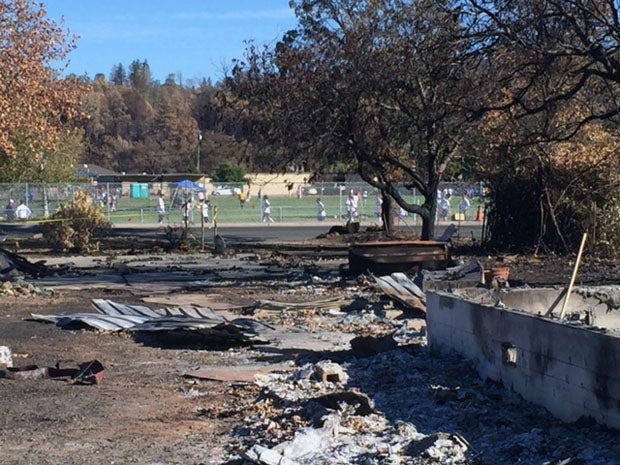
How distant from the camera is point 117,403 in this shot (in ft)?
32.7

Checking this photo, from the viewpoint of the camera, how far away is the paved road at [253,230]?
4181cm

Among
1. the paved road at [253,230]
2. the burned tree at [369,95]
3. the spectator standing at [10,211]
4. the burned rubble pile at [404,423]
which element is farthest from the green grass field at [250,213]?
the burned rubble pile at [404,423]

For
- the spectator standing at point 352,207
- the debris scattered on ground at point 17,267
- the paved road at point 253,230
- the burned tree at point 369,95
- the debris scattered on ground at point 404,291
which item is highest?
the burned tree at point 369,95

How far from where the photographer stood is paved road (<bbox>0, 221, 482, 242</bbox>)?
41.8 m

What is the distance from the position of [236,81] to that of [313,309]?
1406 centimetres

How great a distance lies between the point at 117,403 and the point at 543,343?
4342mm

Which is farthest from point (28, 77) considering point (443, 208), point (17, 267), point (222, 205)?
point (222, 205)

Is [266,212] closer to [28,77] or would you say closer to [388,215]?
[388,215]

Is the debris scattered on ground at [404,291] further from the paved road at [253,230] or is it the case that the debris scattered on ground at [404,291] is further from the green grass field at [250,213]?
the green grass field at [250,213]

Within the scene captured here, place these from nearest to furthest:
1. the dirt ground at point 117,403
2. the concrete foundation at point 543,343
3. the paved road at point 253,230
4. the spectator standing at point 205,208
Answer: the concrete foundation at point 543,343, the dirt ground at point 117,403, the spectator standing at point 205,208, the paved road at point 253,230

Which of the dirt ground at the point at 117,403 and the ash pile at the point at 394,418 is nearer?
the ash pile at the point at 394,418

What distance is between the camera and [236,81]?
29969 millimetres

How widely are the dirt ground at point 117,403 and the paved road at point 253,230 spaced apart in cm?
2446

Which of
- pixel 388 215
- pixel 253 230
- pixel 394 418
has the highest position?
pixel 388 215
